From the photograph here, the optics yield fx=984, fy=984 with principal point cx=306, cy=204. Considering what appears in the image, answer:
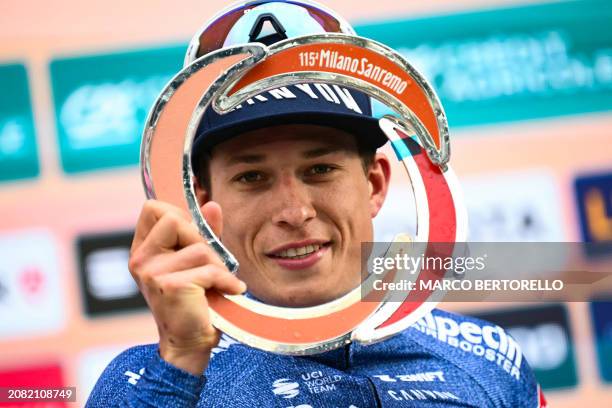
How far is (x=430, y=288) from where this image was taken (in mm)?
1590

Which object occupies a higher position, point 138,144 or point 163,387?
point 138,144

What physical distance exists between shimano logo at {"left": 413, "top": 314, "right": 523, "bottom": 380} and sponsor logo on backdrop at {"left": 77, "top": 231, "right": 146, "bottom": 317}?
3.94ft

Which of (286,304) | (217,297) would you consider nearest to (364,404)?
(286,304)

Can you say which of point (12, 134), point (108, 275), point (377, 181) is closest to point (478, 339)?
point (377, 181)

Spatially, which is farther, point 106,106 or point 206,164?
point 106,106

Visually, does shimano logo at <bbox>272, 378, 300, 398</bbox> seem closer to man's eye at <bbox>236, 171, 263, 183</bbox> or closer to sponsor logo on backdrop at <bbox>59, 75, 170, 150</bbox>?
man's eye at <bbox>236, 171, 263, 183</bbox>

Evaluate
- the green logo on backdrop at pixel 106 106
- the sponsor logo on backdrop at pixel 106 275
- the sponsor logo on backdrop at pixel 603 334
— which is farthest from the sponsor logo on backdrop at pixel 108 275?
the sponsor logo on backdrop at pixel 603 334

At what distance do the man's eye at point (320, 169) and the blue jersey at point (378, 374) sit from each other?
1.08ft

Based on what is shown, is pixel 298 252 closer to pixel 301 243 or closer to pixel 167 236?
pixel 301 243

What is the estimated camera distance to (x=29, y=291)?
2875 mm

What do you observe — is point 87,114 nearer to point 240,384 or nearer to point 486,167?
point 486,167

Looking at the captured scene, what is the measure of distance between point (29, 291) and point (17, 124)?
1.62 feet

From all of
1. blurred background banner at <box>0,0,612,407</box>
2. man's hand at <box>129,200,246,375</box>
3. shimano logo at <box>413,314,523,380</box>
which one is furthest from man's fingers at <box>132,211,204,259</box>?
blurred background banner at <box>0,0,612,407</box>

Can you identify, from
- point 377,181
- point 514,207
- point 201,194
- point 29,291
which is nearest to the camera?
point 201,194
